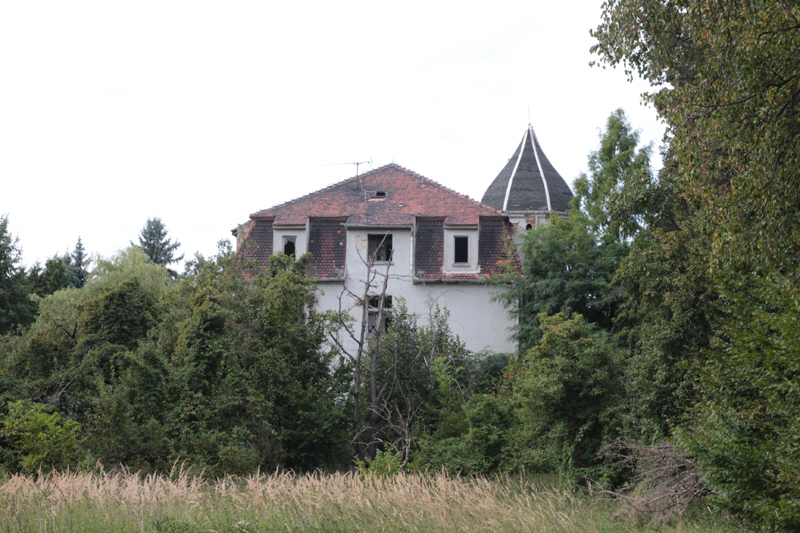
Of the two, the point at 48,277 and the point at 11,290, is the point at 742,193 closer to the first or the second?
the point at 11,290

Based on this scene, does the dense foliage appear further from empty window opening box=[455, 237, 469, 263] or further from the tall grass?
empty window opening box=[455, 237, 469, 263]

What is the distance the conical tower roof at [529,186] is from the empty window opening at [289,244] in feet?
55.2

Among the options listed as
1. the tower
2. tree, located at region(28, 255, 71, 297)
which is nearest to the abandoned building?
the tower

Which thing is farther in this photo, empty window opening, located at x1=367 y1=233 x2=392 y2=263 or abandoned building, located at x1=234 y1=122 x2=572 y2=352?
empty window opening, located at x1=367 y1=233 x2=392 y2=263

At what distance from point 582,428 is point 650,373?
9.17ft

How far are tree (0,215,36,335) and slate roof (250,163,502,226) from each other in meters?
16.5

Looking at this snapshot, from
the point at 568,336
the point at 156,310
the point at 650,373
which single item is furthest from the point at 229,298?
the point at 650,373

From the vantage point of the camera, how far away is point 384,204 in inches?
1312

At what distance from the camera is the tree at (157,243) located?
65062 mm

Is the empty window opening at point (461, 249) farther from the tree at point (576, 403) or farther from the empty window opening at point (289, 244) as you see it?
the tree at point (576, 403)

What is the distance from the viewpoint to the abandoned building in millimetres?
31078

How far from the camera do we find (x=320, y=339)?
77.1ft

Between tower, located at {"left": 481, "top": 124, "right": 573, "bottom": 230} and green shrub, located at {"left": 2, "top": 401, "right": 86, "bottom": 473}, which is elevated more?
tower, located at {"left": 481, "top": 124, "right": 573, "bottom": 230}

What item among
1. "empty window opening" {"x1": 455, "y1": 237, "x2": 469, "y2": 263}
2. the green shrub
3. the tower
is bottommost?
the green shrub
